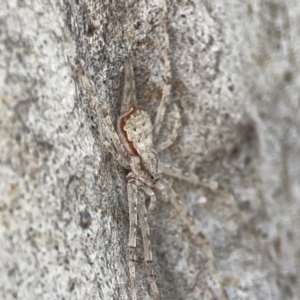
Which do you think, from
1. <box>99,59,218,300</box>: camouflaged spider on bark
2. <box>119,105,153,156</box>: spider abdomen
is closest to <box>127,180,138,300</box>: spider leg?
<box>99,59,218,300</box>: camouflaged spider on bark

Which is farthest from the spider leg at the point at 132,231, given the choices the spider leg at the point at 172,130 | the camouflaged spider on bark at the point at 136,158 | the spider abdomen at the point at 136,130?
the spider leg at the point at 172,130

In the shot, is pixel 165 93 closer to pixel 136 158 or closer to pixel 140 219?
pixel 136 158

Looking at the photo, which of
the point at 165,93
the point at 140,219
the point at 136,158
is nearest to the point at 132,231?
the point at 140,219

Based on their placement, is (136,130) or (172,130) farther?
(172,130)

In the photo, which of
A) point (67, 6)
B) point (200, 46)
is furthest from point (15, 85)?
point (200, 46)

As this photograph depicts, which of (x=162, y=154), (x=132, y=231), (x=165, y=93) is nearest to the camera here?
(x=132, y=231)

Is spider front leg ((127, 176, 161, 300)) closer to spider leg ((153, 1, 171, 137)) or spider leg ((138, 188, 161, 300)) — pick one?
spider leg ((138, 188, 161, 300))
